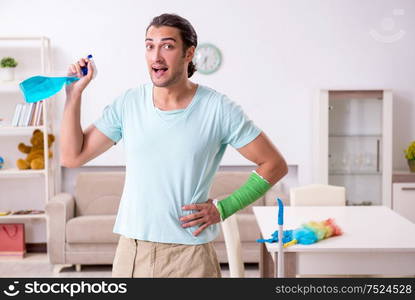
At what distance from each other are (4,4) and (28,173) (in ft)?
5.03

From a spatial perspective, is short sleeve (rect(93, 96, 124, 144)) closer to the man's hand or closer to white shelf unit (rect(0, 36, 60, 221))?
the man's hand

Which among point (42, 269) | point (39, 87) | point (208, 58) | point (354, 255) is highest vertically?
point (208, 58)

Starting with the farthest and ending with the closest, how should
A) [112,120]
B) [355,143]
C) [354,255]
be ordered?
[355,143]
[354,255]
[112,120]

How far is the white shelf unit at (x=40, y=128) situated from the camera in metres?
4.91

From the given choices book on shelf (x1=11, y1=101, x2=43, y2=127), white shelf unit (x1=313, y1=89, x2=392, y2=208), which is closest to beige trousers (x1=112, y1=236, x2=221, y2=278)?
white shelf unit (x1=313, y1=89, x2=392, y2=208)

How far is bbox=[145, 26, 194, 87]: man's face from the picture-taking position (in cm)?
161

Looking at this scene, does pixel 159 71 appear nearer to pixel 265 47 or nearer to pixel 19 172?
pixel 19 172

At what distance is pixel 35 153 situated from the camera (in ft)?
16.4

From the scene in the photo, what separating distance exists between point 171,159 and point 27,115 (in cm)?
367

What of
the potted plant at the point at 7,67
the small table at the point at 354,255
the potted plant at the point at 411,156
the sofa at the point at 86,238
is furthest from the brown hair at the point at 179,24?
the potted plant at the point at 411,156

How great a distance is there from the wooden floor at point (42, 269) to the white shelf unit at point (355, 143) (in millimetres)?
1084

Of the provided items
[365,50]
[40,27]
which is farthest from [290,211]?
[40,27]

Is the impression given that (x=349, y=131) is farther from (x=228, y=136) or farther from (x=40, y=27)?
(x=228, y=136)

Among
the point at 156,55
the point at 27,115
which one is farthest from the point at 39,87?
the point at 27,115
